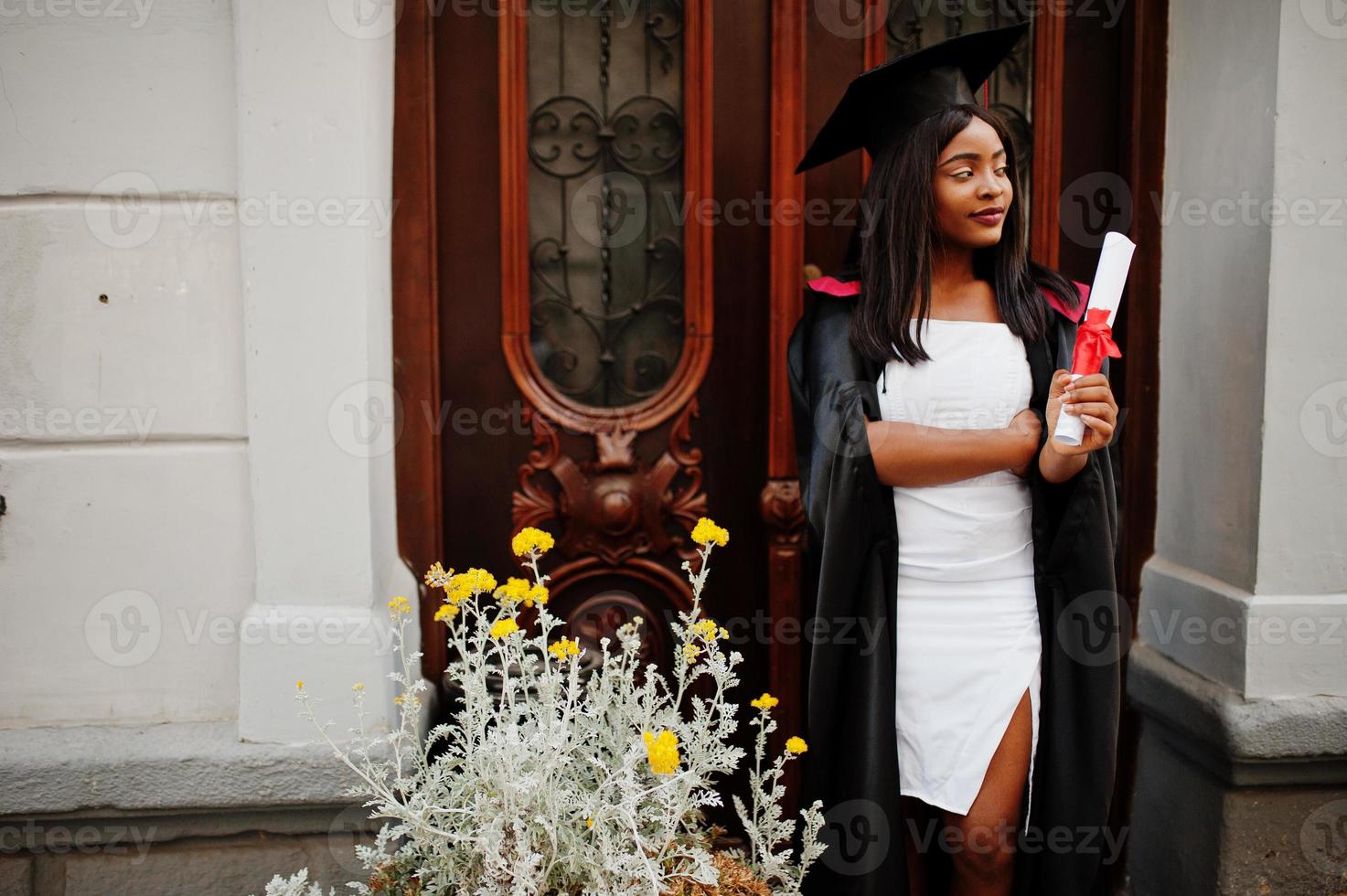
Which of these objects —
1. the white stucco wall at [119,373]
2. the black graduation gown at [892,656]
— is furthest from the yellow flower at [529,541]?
the white stucco wall at [119,373]

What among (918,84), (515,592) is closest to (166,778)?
(515,592)

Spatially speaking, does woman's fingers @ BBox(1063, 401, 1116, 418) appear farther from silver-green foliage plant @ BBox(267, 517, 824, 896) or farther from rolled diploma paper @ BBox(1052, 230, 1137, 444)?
silver-green foliage plant @ BBox(267, 517, 824, 896)

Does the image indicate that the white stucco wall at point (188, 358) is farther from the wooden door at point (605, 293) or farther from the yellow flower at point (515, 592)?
the yellow flower at point (515, 592)

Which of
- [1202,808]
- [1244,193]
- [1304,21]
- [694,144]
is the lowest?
[1202,808]

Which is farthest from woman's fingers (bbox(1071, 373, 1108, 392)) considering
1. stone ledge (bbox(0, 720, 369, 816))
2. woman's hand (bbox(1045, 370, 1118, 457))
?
stone ledge (bbox(0, 720, 369, 816))

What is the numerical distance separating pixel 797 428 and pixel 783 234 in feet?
2.27

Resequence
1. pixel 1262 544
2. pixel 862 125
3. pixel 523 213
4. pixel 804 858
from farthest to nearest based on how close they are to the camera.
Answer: pixel 523 213 < pixel 1262 544 < pixel 862 125 < pixel 804 858

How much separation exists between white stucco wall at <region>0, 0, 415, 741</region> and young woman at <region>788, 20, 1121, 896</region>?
1.15 m

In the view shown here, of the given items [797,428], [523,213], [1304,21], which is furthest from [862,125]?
[1304,21]

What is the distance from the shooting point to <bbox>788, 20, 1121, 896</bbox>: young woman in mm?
2023

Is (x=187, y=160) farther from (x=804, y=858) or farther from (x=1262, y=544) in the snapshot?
(x=1262, y=544)

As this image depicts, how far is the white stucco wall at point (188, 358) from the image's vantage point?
231 cm

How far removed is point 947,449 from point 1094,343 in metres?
0.34

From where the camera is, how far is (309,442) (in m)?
2.35
